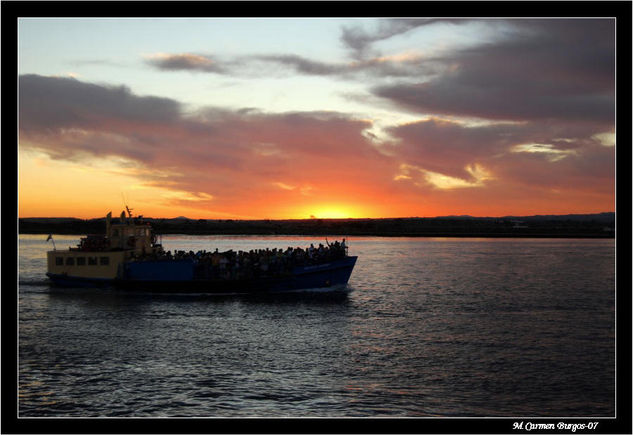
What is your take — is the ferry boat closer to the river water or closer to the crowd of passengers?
the crowd of passengers

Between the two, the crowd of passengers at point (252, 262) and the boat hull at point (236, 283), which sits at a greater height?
the crowd of passengers at point (252, 262)

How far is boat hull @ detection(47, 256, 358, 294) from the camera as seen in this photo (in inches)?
1791

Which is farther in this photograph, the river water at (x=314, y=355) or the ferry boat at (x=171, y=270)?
the ferry boat at (x=171, y=270)

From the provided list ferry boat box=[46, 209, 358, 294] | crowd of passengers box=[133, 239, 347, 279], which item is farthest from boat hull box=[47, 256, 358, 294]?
crowd of passengers box=[133, 239, 347, 279]

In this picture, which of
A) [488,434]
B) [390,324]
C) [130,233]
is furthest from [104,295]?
[488,434]

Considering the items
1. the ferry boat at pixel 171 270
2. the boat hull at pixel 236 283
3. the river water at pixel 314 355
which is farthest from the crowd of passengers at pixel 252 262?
the river water at pixel 314 355

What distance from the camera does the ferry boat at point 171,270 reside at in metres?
45.6

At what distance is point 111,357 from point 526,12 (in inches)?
891

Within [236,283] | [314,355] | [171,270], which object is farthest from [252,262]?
[314,355]

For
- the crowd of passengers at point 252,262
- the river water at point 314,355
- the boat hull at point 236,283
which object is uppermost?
the crowd of passengers at point 252,262

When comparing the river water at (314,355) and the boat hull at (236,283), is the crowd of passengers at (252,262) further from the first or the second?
the river water at (314,355)

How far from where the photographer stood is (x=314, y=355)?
26.3m

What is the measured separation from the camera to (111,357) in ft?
84.5

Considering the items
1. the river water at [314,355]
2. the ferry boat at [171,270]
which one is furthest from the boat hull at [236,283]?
the river water at [314,355]
